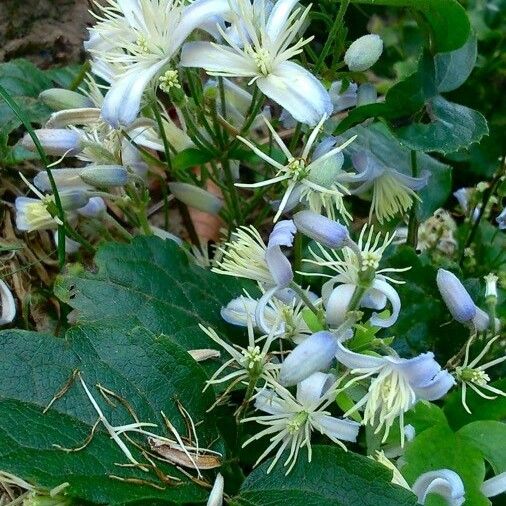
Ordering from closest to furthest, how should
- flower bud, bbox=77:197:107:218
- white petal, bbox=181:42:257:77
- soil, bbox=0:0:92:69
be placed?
white petal, bbox=181:42:257:77 < flower bud, bbox=77:197:107:218 < soil, bbox=0:0:92:69

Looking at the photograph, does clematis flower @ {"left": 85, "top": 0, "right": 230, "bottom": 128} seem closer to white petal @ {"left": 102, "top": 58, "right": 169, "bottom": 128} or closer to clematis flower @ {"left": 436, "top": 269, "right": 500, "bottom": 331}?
white petal @ {"left": 102, "top": 58, "right": 169, "bottom": 128}

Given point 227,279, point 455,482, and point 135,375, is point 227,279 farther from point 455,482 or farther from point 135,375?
point 455,482

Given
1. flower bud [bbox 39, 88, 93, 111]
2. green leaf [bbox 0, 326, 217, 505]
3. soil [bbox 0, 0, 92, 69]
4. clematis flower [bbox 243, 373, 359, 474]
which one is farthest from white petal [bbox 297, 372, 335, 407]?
soil [bbox 0, 0, 92, 69]

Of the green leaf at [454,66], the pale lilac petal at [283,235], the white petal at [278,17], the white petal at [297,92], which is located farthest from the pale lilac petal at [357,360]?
the green leaf at [454,66]

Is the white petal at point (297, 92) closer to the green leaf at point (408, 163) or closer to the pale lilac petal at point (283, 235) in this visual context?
the pale lilac petal at point (283, 235)

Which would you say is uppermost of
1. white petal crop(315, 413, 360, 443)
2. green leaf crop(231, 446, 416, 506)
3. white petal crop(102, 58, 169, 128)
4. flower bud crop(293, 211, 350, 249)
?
white petal crop(102, 58, 169, 128)

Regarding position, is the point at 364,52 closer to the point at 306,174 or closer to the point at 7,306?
the point at 306,174
